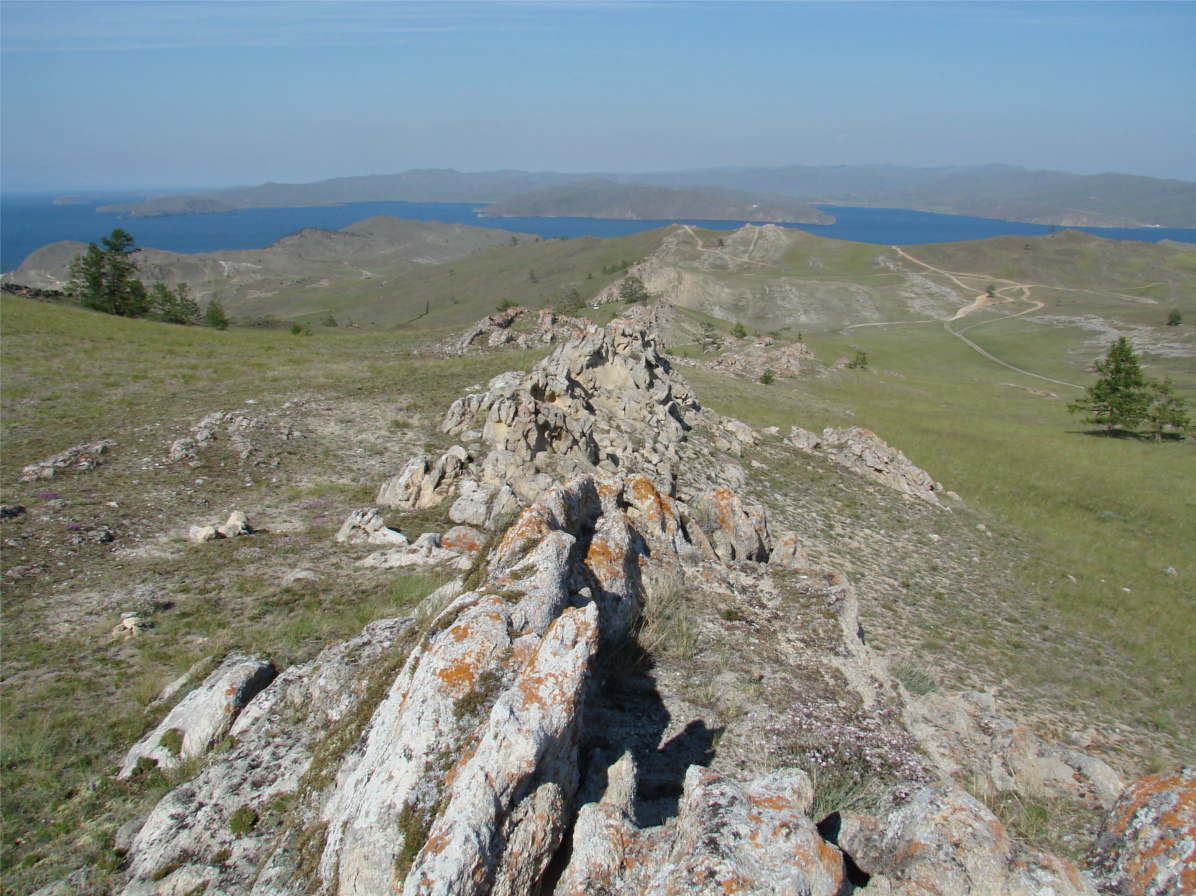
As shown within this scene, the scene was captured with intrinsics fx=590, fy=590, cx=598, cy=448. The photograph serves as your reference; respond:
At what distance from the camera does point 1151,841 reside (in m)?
4.63

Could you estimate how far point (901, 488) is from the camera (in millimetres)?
23875

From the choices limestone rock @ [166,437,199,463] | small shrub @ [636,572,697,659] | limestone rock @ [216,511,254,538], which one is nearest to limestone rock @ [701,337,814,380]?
limestone rock @ [166,437,199,463]

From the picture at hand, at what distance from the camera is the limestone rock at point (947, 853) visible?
13.3ft

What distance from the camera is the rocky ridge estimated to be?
4.03 metres

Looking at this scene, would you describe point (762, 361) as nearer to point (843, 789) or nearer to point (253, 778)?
point (843, 789)

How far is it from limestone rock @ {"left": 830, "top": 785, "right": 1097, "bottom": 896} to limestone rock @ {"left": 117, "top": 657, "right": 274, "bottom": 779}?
6.36 metres

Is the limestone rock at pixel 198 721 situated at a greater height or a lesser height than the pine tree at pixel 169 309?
lesser

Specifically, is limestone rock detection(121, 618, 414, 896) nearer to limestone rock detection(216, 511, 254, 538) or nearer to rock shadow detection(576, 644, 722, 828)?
rock shadow detection(576, 644, 722, 828)

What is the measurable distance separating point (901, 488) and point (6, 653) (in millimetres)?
25986

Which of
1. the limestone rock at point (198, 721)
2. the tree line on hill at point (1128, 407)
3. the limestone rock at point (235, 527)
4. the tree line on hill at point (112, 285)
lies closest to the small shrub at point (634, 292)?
the tree line on hill at point (112, 285)

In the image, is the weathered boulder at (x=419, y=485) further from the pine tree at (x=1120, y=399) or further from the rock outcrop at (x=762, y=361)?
the pine tree at (x=1120, y=399)

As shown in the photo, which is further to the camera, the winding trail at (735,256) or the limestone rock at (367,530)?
the winding trail at (735,256)

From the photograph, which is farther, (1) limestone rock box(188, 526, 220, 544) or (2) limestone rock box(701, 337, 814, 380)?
(2) limestone rock box(701, 337, 814, 380)

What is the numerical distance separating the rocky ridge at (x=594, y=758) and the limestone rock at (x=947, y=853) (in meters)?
0.01
